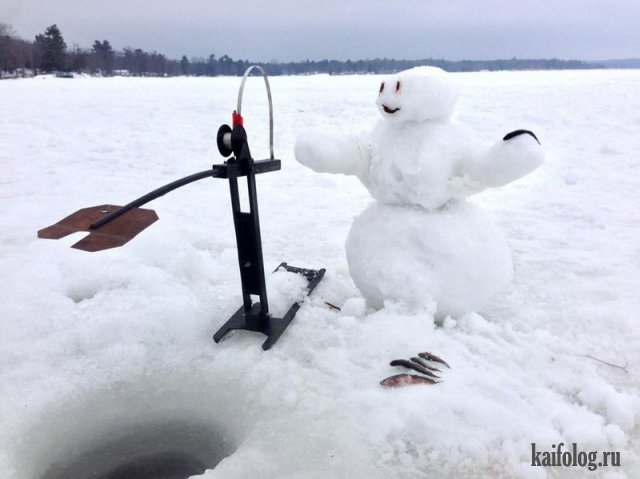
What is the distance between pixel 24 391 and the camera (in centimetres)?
223

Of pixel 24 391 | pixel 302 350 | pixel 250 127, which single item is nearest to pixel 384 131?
pixel 302 350

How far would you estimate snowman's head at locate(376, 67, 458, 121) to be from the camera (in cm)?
242

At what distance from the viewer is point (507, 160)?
2248mm

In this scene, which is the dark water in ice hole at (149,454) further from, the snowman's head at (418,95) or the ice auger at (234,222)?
the snowman's head at (418,95)

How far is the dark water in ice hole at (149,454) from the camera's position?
1.94 meters

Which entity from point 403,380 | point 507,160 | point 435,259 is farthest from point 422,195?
point 403,380

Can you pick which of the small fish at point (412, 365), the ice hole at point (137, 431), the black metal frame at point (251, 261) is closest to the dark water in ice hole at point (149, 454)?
the ice hole at point (137, 431)

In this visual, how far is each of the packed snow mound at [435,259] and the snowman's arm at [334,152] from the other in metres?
0.33

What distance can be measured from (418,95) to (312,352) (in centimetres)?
146

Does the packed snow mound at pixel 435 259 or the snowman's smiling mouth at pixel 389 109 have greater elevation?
the snowman's smiling mouth at pixel 389 109

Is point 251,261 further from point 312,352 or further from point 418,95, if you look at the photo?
point 418,95

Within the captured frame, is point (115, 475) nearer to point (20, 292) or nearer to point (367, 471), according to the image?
point (367, 471)

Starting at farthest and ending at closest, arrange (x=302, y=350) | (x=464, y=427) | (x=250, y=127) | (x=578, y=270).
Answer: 1. (x=250, y=127)
2. (x=578, y=270)
3. (x=302, y=350)
4. (x=464, y=427)

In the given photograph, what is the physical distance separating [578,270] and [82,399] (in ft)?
10.9
